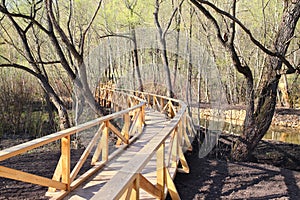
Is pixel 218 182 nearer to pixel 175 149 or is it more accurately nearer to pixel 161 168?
pixel 175 149

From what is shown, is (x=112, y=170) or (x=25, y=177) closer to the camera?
(x=25, y=177)

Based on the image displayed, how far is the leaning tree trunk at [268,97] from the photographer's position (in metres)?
5.95

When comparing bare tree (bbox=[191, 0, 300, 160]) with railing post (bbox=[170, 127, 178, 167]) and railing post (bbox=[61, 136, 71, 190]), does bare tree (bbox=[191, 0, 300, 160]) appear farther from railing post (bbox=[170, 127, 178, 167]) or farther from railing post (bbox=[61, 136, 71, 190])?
railing post (bbox=[61, 136, 71, 190])

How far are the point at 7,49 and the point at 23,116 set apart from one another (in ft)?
21.8

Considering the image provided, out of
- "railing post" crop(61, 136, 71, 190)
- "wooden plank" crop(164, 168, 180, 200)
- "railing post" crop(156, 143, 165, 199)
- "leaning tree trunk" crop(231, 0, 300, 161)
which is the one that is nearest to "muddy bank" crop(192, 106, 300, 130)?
"leaning tree trunk" crop(231, 0, 300, 161)

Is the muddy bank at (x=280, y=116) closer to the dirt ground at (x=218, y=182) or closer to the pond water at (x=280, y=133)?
the pond water at (x=280, y=133)

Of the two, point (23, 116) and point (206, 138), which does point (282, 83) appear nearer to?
point (206, 138)

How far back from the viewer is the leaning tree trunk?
5949mm

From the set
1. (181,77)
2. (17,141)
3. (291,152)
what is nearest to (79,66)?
(17,141)

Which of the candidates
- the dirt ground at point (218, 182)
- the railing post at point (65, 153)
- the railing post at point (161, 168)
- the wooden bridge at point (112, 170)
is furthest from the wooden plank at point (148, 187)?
the dirt ground at point (218, 182)

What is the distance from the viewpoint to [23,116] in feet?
37.3

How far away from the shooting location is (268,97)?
6.37m

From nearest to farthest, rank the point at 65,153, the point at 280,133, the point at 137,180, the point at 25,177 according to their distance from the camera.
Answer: the point at 137,180
the point at 25,177
the point at 65,153
the point at 280,133

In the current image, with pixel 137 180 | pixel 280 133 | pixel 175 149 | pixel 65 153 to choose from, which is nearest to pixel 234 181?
pixel 175 149
